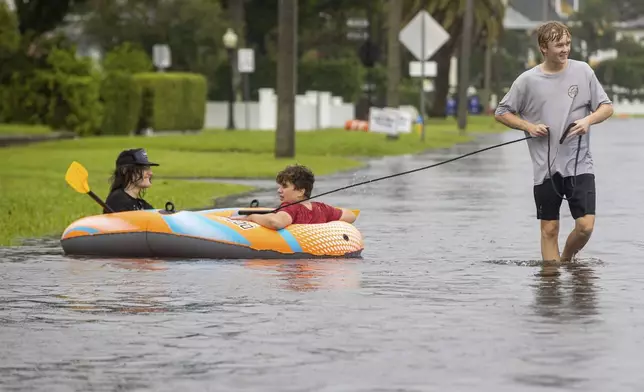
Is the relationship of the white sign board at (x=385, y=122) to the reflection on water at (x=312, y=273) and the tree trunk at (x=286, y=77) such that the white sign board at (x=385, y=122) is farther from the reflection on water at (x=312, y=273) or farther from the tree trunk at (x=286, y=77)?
the reflection on water at (x=312, y=273)

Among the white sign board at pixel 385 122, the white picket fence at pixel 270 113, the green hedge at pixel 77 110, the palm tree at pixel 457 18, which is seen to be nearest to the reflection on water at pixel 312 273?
the white sign board at pixel 385 122

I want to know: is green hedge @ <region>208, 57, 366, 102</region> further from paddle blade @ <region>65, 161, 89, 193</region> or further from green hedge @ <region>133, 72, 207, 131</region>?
paddle blade @ <region>65, 161, 89, 193</region>

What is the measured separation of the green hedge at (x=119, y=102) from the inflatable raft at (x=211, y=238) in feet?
135

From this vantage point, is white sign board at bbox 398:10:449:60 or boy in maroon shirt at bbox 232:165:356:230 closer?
boy in maroon shirt at bbox 232:165:356:230

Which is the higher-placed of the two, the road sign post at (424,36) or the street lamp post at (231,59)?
the road sign post at (424,36)

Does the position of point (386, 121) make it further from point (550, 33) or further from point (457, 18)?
point (457, 18)

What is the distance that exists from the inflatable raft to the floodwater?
237 millimetres

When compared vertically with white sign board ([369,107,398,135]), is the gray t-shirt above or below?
above

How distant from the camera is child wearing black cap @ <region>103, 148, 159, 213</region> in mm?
18094

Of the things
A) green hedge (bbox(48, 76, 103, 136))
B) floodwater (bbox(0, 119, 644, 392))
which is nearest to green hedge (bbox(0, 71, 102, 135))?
green hedge (bbox(48, 76, 103, 136))

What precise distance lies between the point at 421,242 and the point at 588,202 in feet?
14.5

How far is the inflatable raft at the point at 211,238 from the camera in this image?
1720cm

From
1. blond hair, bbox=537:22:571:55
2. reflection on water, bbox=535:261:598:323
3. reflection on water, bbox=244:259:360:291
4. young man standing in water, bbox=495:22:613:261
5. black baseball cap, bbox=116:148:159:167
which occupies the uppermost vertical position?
blond hair, bbox=537:22:571:55

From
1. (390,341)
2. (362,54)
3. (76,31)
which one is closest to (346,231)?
(390,341)
